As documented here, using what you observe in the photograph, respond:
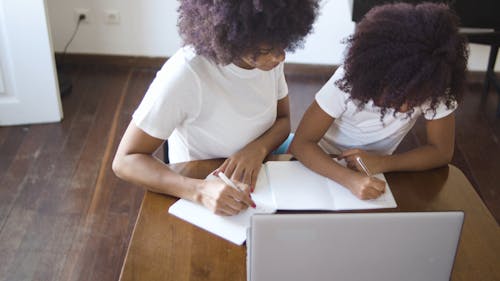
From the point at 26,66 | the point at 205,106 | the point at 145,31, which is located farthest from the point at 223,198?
the point at 145,31

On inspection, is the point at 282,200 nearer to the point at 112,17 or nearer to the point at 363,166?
the point at 363,166

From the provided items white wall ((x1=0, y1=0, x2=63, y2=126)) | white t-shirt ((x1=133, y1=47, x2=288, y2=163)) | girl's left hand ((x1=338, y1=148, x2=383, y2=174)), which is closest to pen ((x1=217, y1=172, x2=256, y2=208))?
white t-shirt ((x1=133, y1=47, x2=288, y2=163))

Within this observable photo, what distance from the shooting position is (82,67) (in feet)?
11.1

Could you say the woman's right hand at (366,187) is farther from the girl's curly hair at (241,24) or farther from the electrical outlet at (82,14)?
the electrical outlet at (82,14)

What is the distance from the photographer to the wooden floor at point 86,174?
2.01 m

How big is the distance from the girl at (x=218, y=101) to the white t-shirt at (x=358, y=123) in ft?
0.49

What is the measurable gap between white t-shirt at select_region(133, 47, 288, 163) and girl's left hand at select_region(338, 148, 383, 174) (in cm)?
24

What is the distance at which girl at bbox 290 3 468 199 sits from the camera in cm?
110

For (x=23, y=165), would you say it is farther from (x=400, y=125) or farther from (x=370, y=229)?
(x=370, y=229)

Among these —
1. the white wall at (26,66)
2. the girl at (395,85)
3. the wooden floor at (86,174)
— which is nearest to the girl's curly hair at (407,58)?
the girl at (395,85)

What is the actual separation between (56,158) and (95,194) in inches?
13.6

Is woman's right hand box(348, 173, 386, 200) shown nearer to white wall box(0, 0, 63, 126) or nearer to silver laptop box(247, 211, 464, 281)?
silver laptop box(247, 211, 464, 281)

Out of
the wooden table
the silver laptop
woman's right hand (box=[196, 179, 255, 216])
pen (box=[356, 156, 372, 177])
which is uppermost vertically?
the silver laptop

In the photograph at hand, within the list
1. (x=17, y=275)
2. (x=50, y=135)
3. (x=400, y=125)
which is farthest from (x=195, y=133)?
(x=50, y=135)
